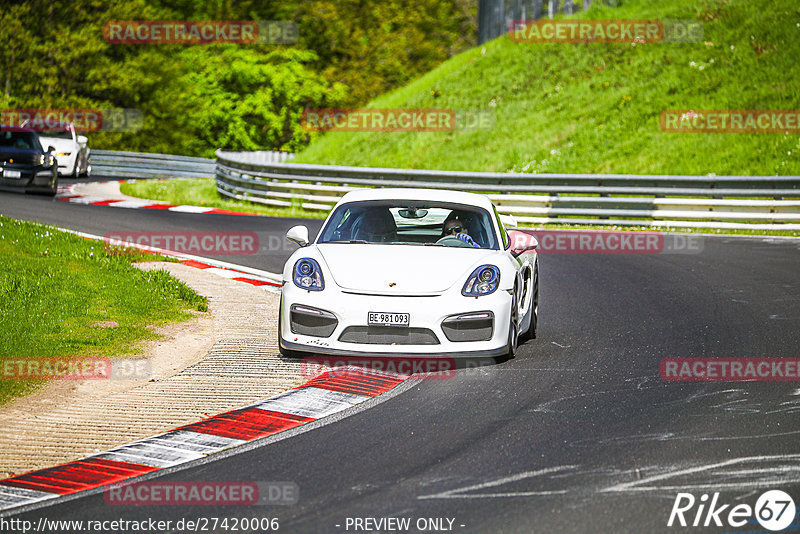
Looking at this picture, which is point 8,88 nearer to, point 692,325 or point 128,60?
point 128,60

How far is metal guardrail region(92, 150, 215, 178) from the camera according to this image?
4050 centimetres

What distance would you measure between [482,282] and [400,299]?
0.72m

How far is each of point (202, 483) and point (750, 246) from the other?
14458 mm

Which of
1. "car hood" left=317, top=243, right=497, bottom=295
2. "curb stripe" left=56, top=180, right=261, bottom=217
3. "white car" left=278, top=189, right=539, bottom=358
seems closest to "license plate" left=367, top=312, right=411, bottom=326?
"white car" left=278, top=189, right=539, bottom=358

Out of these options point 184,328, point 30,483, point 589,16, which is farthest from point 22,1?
point 30,483

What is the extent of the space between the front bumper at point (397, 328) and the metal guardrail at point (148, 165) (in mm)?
32514

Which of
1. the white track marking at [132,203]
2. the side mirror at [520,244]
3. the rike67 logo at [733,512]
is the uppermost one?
the side mirror at [520,244]

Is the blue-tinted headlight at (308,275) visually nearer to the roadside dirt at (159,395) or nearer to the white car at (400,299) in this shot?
the white car at (400,299)

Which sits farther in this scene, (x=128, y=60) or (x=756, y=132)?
(x=128, y=60)

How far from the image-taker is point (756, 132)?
2741 cm

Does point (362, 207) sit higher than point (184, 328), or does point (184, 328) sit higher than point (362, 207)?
point (362, 207)

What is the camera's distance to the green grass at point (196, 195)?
25.1 metres

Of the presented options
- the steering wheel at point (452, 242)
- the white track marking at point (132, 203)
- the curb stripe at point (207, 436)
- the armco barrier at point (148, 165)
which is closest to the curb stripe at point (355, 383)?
the curb stripe at point (207, 436)

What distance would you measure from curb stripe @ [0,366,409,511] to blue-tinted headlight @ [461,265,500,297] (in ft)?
2.81
